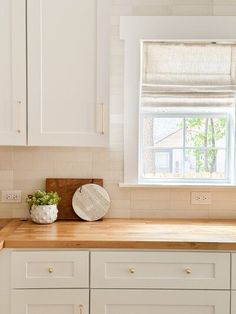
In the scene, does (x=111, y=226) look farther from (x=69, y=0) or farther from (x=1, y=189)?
(x=69, y=0)

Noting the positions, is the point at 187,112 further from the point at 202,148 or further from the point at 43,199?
the point at 43,199

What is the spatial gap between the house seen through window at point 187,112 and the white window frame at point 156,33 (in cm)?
6

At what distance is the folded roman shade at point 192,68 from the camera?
2686mm

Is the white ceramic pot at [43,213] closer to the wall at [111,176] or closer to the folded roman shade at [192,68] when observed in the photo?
the wall at [111,176]

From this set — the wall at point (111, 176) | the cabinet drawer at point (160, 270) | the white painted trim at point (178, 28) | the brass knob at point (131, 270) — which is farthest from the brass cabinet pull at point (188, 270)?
the white painted trim at point (178, 28)

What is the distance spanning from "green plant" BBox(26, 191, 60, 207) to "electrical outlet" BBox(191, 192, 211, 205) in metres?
0.90

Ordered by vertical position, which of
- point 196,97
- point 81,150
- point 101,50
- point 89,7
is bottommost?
point 81,150

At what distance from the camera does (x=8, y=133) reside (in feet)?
7.67

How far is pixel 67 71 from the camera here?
2.34 meters

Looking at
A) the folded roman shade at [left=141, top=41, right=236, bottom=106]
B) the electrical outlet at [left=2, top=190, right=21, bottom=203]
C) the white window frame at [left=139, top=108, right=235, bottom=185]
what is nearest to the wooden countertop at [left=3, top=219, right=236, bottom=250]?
the electrical outlet at [left=2, top=190, right=21, bottom=203]

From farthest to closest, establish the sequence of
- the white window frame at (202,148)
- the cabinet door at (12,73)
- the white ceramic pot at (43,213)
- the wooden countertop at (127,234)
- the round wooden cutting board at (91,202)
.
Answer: the white window frame at (202,148)
the round wooden cutting board at (91,202)
the white ceramic pot at (43,213)
the cabinet door at (12,73)
the wooden countertop at (127,234)

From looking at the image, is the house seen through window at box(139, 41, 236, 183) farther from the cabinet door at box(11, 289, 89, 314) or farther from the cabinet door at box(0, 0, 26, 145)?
the cabinet door at box(11, 289, 89, 314)

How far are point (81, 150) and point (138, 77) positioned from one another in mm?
608

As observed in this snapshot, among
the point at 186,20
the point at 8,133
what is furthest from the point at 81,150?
the point at 186,20
